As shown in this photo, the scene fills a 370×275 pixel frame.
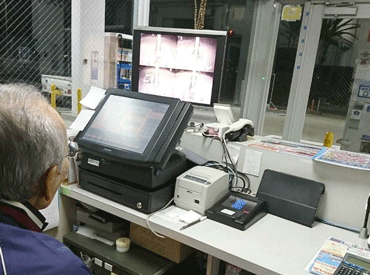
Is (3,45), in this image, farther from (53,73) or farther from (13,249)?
(13,249)

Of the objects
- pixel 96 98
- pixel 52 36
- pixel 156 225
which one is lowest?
pixel 156 225

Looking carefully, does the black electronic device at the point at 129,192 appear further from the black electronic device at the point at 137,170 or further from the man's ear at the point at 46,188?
the man's ear at the point at 46,188

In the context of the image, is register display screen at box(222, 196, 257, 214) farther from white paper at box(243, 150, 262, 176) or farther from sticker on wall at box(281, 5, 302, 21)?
sticker on wall at box(281, 5, 302, 21)

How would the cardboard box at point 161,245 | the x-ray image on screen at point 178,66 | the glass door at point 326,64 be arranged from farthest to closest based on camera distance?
the glass door at point 326,64
the x-ray image on screen at point 178,66
the cardboard box at point 161,245

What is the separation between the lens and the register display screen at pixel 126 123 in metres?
1.46

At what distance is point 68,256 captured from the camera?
2.34 feet

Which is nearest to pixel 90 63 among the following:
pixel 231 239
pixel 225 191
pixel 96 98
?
pixel 96 98

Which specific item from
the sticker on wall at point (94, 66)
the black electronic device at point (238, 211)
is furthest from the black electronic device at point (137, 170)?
the sticker on wall at point (94, 66)

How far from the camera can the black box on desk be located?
1452 mm

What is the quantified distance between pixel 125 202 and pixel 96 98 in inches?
28.0

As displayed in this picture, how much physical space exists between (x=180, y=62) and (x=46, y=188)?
1.42 meters

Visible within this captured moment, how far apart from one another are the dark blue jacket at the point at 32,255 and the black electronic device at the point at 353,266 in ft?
2.80

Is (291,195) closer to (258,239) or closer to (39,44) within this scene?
(258,239)

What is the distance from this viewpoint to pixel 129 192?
57.8 inches
